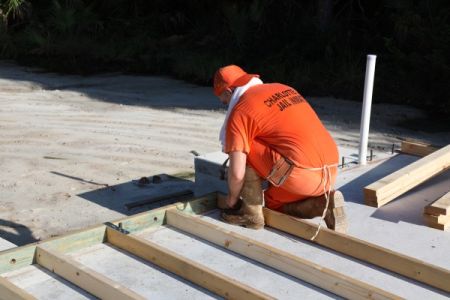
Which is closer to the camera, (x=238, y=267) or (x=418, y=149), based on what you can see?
(x=238, y=267)

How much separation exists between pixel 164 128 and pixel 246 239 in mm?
5129

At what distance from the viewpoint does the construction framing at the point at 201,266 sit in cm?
347

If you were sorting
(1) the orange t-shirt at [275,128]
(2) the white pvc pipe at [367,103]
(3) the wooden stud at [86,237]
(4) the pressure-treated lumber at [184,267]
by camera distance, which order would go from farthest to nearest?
1. (2) the white pvc pipe at [367,103]
2. (1) the orange t-shirt at [275,128]
3. (3) the wooden stud at [86,237]
4. (4) the pressure-treated lumber at [184,267]

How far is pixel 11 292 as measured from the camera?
11.1ft

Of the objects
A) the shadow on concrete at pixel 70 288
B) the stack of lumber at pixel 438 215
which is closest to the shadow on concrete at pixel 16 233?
the shadow on concrete at pixel 70 288

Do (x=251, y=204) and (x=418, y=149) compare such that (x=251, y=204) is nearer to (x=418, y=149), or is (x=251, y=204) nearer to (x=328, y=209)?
(x=328, y=209)

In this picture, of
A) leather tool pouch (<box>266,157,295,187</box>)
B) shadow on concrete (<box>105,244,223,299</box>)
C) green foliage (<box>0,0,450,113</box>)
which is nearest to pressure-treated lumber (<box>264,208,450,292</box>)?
leather tool pouch (<box>266,157,295,187</box>)

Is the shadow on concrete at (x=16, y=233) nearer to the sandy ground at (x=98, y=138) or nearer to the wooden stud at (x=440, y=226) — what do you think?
the sandy ground at (x=98, y=138)

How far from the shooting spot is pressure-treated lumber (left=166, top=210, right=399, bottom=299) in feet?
11.4

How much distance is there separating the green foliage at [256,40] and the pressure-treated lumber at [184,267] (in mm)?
7291

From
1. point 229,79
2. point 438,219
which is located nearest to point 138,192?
point 229,79

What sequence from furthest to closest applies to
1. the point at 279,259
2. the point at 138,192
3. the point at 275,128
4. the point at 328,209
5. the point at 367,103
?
the point at 138,192 < the point at 367,103 < the point at 328,209 < the point at 275,128 < the point at 279,259

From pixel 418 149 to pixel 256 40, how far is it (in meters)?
9.08

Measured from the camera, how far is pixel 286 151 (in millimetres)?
4238
